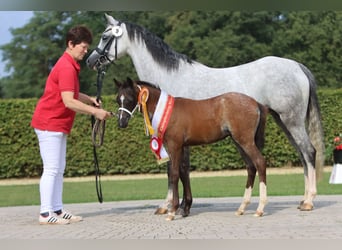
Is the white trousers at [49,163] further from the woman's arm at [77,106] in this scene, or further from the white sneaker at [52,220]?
the woman's arm at [77,106]

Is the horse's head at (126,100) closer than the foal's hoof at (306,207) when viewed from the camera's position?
Yes

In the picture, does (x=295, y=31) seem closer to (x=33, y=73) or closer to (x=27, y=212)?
(x=33, y=73)

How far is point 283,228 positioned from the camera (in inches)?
250

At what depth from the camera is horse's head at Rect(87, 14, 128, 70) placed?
8492 millimetres

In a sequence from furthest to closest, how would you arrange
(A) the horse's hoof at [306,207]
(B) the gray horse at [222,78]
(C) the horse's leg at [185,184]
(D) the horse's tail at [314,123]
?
(D) the horse's tail at [314,123] → (B) the gray horse at [222,78] → (A) the horse's hoof at [306,207] → (C) the horse's leg at [185,184]

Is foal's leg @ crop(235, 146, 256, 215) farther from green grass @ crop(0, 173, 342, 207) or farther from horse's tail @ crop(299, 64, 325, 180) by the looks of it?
green grass @ crop(0, 173, 342, 207)

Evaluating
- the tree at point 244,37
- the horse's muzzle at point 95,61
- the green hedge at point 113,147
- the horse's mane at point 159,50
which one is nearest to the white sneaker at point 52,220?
the horse's muzzle at point 95,61

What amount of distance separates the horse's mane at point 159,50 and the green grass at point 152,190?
4063mm

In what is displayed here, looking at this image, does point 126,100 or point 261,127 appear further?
point 261,127

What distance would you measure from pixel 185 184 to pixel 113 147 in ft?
38.5

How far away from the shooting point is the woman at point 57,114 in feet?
23.1

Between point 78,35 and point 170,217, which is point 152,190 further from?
point 78,35

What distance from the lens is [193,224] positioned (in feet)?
22.6

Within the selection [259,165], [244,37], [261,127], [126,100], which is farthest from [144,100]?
[244,37]
